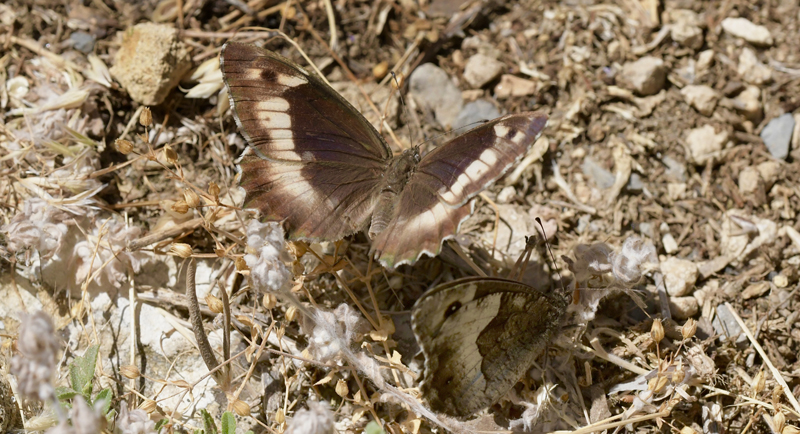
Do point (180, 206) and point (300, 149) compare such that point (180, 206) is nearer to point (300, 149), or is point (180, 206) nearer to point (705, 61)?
point (300, 149)

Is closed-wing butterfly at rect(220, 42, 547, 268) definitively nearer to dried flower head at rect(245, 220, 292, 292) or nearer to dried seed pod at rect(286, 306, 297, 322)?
dried flower head at rect(245, 220, 292, 292)

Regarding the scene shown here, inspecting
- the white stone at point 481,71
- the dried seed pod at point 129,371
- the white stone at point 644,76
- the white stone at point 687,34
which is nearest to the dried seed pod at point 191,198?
the dried seed pod at point 129,371

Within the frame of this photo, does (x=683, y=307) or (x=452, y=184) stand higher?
(x=452, y=184)

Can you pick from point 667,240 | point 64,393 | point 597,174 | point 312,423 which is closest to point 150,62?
point 64,393

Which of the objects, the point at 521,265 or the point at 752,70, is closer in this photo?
the point at 521,265

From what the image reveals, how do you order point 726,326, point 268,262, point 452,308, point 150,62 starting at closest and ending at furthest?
point 268,262 < point 452,308 < point 726,326 < point 150,62

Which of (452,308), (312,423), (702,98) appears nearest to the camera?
(312,423)

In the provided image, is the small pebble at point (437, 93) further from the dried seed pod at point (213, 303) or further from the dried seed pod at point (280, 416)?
the dried seed pod at point (280, 416)

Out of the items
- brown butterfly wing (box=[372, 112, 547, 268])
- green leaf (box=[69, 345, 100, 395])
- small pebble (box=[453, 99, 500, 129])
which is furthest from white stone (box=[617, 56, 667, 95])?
green leaf (box=[69, 345, 100, 395])
